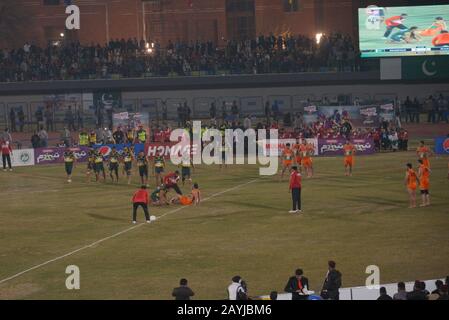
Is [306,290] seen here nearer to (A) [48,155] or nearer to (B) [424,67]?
(A) [48,155]

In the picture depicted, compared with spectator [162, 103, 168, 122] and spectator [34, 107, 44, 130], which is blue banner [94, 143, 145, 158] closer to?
spectator [162, 103, 168, 122]

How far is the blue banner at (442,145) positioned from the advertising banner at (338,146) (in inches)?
147

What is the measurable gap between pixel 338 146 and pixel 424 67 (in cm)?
1738

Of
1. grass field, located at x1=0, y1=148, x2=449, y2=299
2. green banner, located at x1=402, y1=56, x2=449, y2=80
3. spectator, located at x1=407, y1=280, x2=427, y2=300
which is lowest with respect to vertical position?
grass field, located at x1=0, y1=148, x2=449, y2=299

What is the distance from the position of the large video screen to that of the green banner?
49 cm

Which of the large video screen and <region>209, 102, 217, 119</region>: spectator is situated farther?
the large video screen

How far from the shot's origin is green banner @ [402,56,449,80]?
69.2 metres

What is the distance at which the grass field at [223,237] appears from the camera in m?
25.9

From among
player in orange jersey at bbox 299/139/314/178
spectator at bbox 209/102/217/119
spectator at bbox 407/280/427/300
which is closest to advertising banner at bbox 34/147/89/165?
spectator at bbox 209/102/217/119

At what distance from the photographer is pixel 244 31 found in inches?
3255

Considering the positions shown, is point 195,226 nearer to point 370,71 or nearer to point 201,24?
point 370,71

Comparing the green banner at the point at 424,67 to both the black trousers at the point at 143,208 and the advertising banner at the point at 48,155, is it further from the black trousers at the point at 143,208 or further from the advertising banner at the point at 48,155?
the black trousers at the point at 143,208
